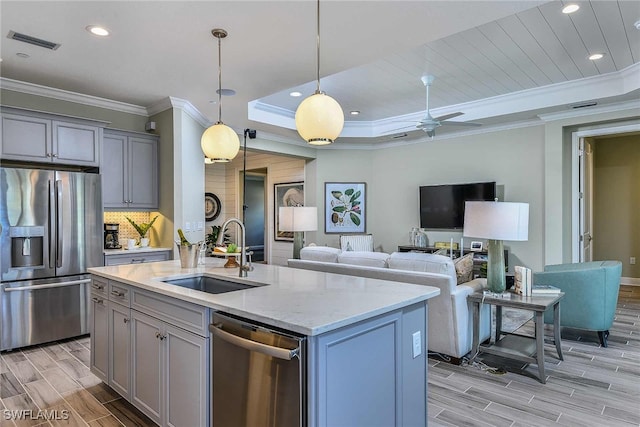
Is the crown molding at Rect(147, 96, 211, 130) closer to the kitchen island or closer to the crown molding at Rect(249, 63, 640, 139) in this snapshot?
the crown molding at Rect(249, 63, 640, 139)

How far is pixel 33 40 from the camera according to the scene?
10.2 feet

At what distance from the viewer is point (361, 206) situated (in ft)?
24.6

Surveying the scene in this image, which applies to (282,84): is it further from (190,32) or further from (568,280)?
(568,280)

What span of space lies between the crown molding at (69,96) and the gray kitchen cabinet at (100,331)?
101 inches

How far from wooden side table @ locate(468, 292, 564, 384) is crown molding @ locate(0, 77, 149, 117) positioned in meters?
4.51

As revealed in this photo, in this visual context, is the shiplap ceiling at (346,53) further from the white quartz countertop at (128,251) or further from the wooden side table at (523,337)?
the wooden side table at (523,337)

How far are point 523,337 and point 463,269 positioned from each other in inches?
32.0

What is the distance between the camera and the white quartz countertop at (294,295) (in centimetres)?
160

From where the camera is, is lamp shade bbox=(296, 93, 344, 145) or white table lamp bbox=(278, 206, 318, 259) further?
white table lamp bbox=(278, 206, 318, 259)

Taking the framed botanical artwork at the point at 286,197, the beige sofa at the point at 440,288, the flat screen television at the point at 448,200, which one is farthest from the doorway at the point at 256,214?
the beige sofa at the point at 440,288

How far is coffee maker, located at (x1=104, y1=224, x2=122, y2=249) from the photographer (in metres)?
4.59

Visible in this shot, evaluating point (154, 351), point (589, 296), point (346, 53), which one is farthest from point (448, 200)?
point (154, 351)

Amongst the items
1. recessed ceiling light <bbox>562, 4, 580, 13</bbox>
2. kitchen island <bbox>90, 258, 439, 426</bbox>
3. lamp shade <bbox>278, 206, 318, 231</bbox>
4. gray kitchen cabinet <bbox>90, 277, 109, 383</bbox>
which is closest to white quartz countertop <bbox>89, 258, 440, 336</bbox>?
kitchen island <bbox>90, 258, 439, 426</bbox>

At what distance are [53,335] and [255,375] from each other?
333 centimetres
